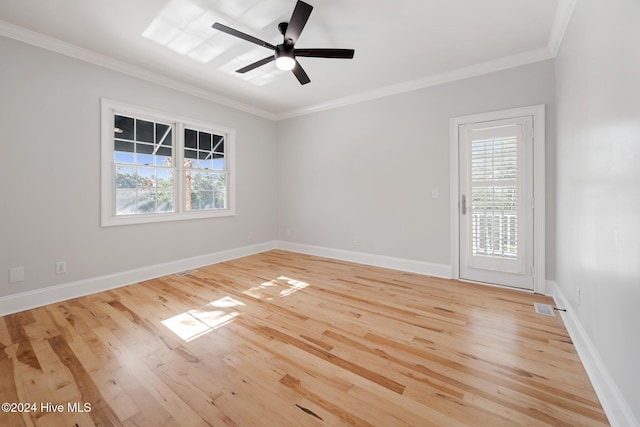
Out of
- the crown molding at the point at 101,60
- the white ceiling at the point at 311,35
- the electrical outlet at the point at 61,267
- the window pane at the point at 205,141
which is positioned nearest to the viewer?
the white ceiling at the point at 311,35

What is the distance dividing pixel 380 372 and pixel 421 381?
0.82ft

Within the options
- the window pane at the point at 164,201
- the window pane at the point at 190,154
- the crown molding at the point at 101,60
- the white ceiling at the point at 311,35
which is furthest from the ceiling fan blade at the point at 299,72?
the window pane at the point at 164,201

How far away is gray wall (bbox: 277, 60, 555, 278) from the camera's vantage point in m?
3.31

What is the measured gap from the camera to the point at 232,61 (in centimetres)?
333

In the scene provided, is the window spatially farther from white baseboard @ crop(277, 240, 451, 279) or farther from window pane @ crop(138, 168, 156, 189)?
white baseboard @ crop(277, 240, 451, 279)

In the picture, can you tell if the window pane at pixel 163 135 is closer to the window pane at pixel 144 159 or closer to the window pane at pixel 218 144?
the window pane at pixel 144 159

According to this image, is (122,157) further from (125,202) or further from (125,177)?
(125,202)

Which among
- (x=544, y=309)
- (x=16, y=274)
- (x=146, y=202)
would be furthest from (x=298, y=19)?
(x=16, y=274)

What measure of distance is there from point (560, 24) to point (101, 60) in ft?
16.3

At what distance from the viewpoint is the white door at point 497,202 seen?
10.4 ft

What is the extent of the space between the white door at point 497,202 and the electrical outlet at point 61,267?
4.84 metres

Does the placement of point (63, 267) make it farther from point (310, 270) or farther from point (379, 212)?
point (379, 212)

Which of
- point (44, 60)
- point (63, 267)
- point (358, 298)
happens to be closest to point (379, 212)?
point (358, 298)

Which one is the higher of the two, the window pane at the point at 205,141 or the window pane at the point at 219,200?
the window pane at the point at 205,141
